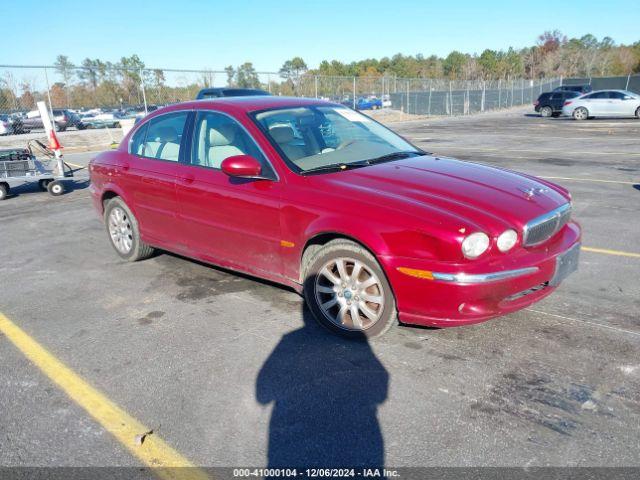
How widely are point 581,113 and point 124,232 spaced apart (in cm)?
2743

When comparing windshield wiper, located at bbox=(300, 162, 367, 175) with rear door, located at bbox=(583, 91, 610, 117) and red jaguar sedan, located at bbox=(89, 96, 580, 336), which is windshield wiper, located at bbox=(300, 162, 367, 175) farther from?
rear door, located at bbox=(583, 91, 610, 117)

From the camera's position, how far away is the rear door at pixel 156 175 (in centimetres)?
484

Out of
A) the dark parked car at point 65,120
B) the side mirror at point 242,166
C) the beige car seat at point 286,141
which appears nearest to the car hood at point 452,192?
the beige car seat at point 286,141

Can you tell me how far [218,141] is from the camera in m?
4.49

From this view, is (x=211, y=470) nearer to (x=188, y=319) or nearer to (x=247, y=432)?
(x=247, y=432)

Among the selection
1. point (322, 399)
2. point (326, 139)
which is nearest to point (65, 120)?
point (326, 139)

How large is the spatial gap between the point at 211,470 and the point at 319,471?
20.3 inches

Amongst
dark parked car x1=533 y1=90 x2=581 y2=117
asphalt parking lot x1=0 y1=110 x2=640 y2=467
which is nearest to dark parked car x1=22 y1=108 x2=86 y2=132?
asphalt parking lot x1=0 y1=110 x2=640 y2=467

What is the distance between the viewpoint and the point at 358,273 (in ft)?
11.7

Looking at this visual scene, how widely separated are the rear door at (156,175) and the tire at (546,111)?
3044 centimetres

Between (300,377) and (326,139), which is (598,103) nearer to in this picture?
(326,139)

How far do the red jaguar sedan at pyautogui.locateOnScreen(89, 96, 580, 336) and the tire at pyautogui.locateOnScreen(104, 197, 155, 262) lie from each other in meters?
0.19

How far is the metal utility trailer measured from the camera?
32.3ft

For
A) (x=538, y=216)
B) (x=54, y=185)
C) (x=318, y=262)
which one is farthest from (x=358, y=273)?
(x=54, y=185)
